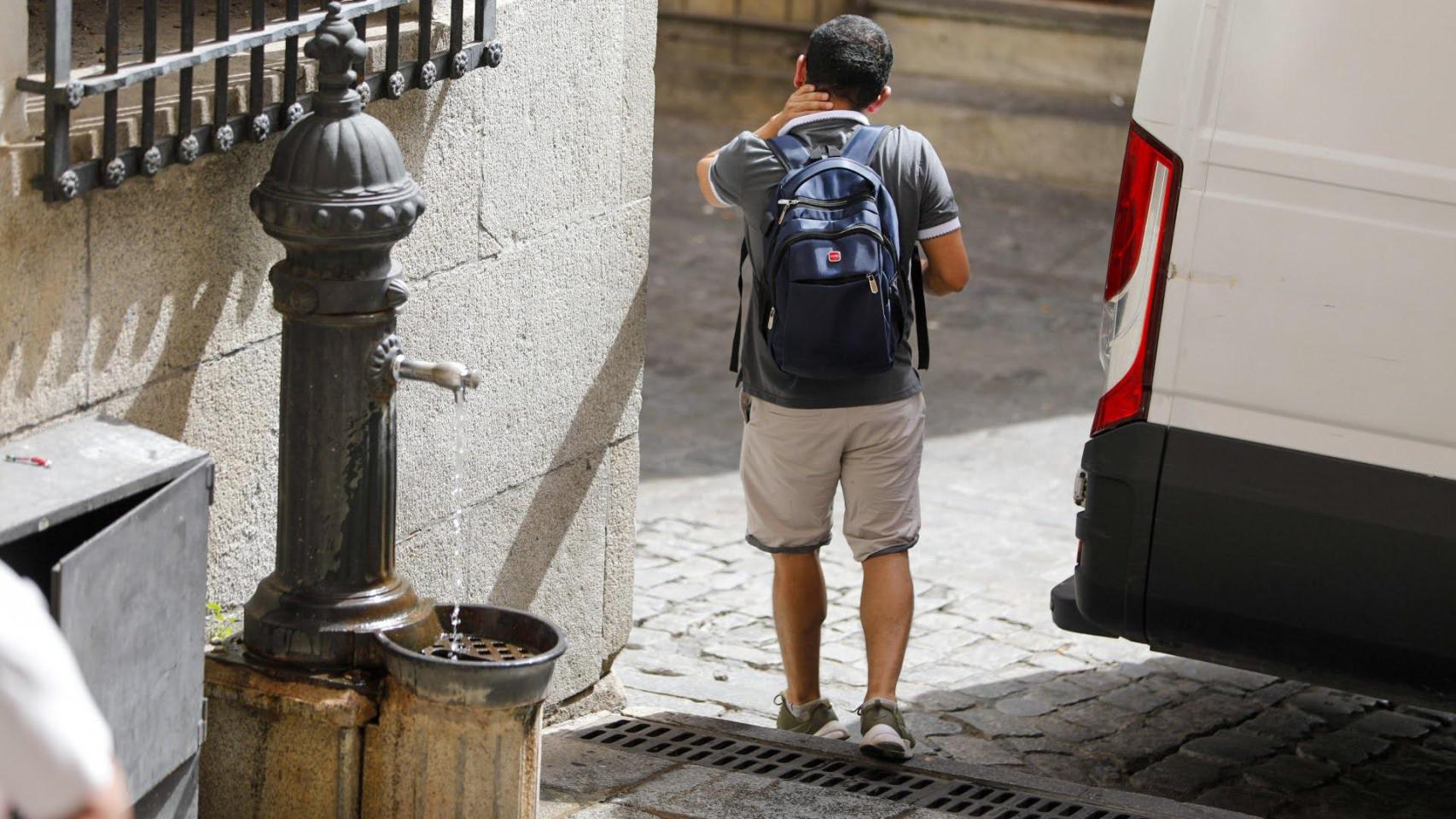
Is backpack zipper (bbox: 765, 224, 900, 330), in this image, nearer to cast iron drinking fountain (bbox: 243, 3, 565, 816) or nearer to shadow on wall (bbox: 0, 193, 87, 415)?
cast iron drinking fountain (bbox: 243, 3, 565, 816)

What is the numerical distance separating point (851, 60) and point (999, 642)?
2233 mm

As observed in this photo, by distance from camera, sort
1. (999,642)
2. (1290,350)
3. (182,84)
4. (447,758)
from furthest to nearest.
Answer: (999,642), (1290,350), (447,758), (182,84)

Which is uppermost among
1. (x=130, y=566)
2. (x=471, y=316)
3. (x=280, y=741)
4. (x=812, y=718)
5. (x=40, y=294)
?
(x=40, y=294)

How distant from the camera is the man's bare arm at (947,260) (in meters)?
4.76

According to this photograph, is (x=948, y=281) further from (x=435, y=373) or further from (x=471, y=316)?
(x=435, y=373)

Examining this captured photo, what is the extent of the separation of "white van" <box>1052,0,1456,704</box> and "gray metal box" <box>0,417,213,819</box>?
2.14 meters

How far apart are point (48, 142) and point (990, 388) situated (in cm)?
657

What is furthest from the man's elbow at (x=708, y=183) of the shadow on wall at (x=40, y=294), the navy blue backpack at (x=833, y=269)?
the shadow on wall at (x=40, y=294)

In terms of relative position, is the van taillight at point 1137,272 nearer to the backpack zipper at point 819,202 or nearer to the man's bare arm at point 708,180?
the backpack zipper at point 819,202

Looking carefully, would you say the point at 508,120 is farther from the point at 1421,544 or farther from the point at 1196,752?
the point at 1196,752

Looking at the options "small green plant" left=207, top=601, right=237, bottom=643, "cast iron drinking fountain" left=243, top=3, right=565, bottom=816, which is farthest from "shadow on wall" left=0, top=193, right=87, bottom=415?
"small green plant" left=207, top=601, right=237, bottom=643

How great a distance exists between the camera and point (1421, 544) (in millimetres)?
4156

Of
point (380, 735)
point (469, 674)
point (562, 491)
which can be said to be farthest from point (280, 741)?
point (562, 491)

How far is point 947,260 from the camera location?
4777 millimetres
